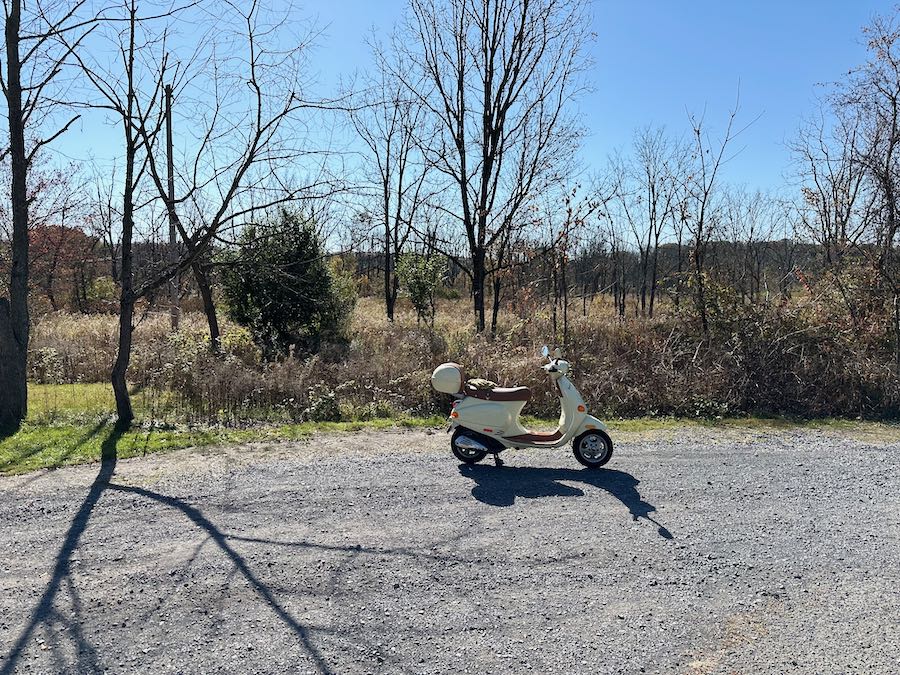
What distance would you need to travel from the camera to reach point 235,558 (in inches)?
155

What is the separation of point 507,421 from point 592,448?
88 centimetres

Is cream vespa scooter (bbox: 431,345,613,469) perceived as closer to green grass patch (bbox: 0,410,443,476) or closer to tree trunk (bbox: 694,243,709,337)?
green grass patch (bbox: 0,410,443,476)

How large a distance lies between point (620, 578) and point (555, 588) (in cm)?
45

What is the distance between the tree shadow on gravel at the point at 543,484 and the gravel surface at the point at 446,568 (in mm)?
31

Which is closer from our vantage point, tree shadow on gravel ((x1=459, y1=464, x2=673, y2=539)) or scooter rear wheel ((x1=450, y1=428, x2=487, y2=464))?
tree shadow on gravel ((x1=459, y1=464, x2=673, y2=539))

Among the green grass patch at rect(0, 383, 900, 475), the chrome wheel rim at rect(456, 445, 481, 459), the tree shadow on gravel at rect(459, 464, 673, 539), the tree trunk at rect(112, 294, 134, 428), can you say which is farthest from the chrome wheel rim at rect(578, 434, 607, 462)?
the tree trunk at rect(112, 294, 134, 428)

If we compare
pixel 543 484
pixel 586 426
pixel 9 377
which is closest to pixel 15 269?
pixel 9 377

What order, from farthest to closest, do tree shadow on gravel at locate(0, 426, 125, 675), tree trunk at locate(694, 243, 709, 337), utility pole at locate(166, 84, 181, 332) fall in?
tree trunk at locate(694, 243, 709, 337) → utility pole at locate(166, 84, 181, 332) → tree shadow on gravel at locate(0, 426, 125, 675)

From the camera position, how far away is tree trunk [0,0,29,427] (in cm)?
749

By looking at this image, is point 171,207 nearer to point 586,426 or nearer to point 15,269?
point 15,269

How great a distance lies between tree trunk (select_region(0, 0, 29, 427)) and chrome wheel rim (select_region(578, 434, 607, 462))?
22.2ft

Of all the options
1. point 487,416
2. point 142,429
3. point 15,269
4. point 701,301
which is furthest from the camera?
point 701,301

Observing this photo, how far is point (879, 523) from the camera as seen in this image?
4.77 meters

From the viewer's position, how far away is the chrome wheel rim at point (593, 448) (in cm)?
595
